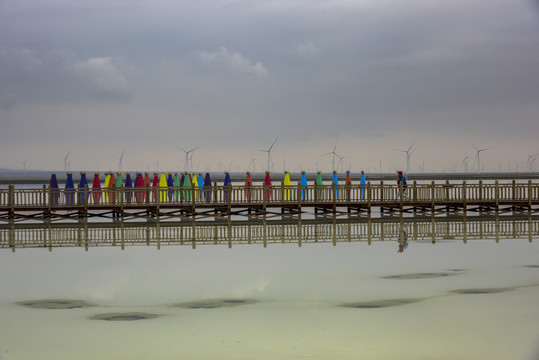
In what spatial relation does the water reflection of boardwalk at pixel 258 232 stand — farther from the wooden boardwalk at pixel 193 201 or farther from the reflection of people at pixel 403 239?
the wooden boardwalk at pixel 193 201

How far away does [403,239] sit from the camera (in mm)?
23500

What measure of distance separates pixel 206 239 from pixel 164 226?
5.11m

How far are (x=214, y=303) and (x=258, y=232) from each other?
488 inches

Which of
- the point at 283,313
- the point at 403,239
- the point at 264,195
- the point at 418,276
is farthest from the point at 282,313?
the point at 264,195

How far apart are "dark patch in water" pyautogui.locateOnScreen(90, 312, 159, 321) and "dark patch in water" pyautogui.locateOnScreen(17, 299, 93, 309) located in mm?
991

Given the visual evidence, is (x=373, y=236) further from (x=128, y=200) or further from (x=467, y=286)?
(x=128, y=200)

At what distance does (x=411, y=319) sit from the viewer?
1198cm

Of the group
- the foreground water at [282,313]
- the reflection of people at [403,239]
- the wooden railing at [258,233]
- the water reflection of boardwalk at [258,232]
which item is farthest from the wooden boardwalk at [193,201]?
the foreground water at [282,313]

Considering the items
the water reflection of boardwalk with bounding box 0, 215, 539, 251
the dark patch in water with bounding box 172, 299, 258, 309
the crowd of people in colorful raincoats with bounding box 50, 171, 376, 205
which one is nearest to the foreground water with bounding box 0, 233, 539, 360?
the dark patch in water with bounding box 172, 299, 258, 309

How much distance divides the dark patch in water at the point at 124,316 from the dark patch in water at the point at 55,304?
99 cm

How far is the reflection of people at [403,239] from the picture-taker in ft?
71.7

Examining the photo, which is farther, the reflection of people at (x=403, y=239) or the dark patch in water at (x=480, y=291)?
the reflection of people at (x=403, y=239)

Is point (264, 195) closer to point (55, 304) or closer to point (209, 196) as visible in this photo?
point (209, 196)

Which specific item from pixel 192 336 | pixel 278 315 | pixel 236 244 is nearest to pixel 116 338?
Answer: pixel 192 336
